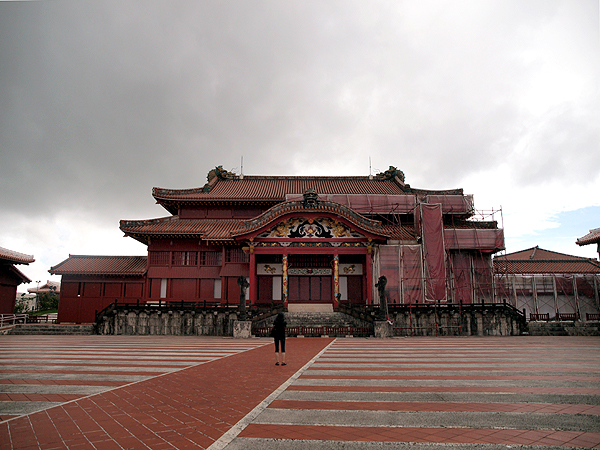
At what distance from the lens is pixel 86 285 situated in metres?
31.4

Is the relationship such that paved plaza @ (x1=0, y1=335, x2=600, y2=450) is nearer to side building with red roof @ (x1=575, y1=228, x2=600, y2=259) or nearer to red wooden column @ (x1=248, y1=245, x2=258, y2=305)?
red wooden column @ (x1=248, y1=245, x2=258, y2=305)

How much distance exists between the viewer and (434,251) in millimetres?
29391

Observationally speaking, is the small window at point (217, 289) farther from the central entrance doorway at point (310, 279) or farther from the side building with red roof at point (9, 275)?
the side building with red roof at point (9, 275)

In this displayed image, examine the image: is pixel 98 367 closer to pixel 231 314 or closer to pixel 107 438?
pixel 107 438

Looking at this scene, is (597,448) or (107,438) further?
(107,438)

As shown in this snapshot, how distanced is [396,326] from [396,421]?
19.6 m

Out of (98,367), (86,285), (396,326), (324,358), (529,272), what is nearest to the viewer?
(98,367)

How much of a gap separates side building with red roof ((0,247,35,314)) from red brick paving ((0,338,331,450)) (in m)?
29.0

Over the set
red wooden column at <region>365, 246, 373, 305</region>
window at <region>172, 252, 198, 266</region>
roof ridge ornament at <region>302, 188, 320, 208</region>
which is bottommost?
red wooden column at <region>365, 246, 373, 305</region>

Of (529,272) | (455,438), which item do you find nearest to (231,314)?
(455,438)

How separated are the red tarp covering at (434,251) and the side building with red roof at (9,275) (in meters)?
31.7

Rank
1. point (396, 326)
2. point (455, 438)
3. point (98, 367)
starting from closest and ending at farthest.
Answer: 1. point (455, 438)
2. point (98, 367)
3. point (396, 326)

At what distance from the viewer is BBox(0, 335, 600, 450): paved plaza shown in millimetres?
4664

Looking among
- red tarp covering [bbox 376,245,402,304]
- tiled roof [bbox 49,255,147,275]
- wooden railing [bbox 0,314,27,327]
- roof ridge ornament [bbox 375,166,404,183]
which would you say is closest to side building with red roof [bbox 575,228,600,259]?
red tarp covering [bbox 376,245,402,304]
